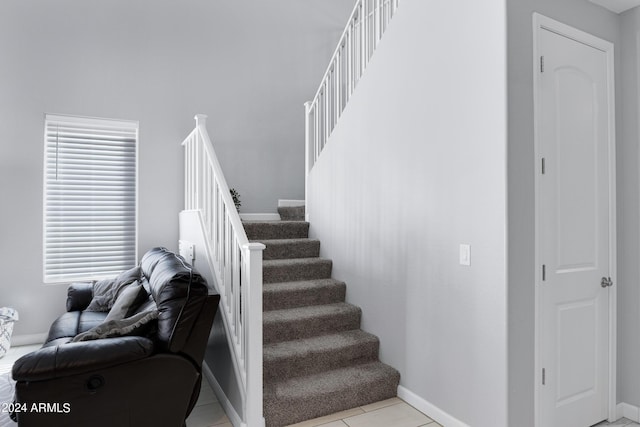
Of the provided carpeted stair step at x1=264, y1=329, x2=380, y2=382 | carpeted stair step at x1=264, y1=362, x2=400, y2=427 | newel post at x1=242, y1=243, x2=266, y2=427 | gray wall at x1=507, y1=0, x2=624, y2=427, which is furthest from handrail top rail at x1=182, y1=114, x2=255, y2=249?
gray wall at x1=507, y1=0, x2=624, y2=427

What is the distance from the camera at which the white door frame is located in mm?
2283

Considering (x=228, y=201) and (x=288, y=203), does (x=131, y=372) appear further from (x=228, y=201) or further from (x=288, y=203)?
(x=288, y=203)

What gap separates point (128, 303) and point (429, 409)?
215cm

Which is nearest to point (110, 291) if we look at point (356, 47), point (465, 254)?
point (465, 254)

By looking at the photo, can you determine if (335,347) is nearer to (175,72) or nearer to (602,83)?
(602,83)

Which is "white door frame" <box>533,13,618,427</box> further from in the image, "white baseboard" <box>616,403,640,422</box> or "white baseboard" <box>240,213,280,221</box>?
"white baseboard" <box>240,213,280,221</box>

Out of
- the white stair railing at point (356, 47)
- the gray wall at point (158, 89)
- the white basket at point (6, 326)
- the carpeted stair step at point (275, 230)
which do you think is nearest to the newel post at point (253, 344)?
the carpeted stair step at point (275, 230)

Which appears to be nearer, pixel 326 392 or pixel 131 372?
pixel 131 372

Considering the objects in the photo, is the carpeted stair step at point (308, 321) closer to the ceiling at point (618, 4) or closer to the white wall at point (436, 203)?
the white wall at point (436, 203)

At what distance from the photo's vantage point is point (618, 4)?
2.62m

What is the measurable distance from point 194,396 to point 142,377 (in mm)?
409

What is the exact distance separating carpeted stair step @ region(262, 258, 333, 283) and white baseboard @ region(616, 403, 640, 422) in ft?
7.66

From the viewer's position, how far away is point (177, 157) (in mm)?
4520

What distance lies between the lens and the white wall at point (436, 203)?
7.39 ft
